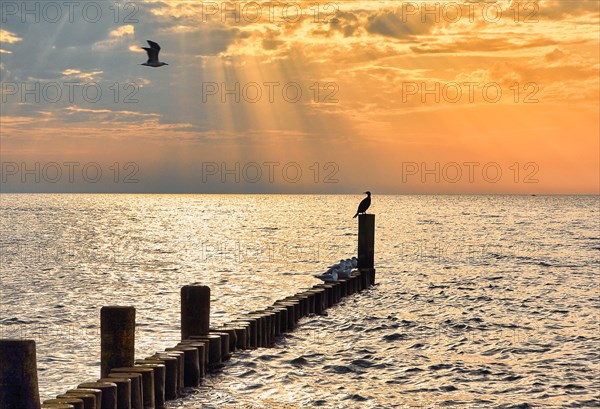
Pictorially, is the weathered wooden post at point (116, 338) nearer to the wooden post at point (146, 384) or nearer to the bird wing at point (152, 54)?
the wooden post at point (146, 384)

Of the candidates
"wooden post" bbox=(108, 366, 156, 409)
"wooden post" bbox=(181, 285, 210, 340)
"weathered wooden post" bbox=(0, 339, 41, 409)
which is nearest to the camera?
"weathered wooden post" bbox=(0, 339, 41, 409)

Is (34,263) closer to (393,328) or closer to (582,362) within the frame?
(393,328)

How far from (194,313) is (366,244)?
456 inches

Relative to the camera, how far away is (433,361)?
15.3 m

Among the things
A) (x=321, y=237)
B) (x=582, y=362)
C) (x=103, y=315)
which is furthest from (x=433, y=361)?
(x=321, y=237)

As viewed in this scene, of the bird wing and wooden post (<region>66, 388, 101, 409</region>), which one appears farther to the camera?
the bird wing

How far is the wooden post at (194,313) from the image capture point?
12.6 meters

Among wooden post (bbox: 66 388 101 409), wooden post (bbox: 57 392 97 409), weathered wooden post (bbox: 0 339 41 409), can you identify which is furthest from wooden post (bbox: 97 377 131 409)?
weathered wooden post (bbox: 0 339 41 409)

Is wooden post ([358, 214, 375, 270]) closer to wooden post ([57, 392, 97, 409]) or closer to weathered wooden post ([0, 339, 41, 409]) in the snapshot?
wooden post ([57, 392, 97, 409])

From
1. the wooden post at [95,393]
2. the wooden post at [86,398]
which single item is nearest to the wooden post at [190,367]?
the wooden post at [95,393]

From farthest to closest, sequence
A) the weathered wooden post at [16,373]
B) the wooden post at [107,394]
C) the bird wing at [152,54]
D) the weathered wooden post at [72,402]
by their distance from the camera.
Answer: the bird wing at [152,54] < the wooden post at [107,394] < the weathered wooden post at [72,402] < the weathered wooden post at [16,373]

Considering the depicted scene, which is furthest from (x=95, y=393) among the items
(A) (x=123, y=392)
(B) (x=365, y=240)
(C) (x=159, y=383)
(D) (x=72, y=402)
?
(B) (x=365, y=240)

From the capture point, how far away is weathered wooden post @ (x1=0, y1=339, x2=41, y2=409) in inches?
307

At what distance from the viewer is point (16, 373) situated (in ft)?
25.7
